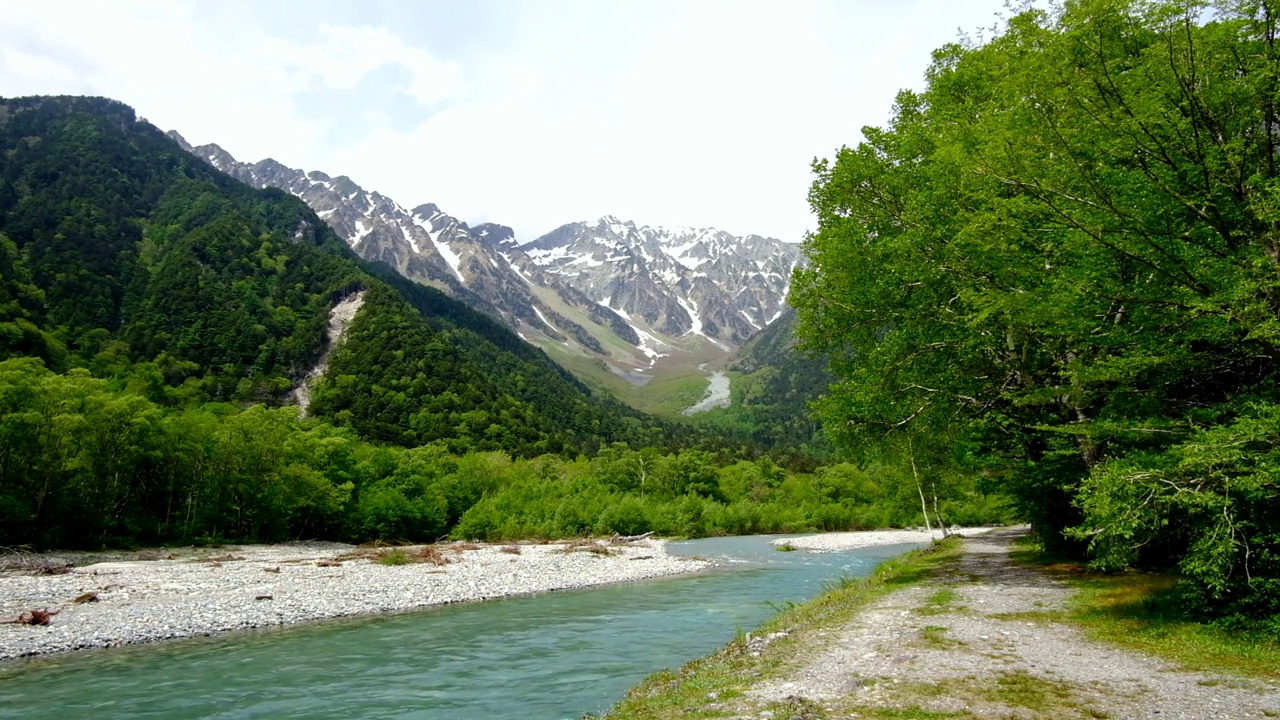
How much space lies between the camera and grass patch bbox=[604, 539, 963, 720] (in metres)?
9.53

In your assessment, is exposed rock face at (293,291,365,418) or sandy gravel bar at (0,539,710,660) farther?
exposed rock face at (293,291,365,418)

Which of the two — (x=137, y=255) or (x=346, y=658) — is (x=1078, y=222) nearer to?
(x=346, y=658)

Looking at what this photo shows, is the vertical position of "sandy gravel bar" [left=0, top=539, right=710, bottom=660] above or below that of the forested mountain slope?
below

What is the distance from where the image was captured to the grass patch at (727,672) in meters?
9.53

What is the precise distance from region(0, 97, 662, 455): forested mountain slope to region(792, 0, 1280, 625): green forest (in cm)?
11385

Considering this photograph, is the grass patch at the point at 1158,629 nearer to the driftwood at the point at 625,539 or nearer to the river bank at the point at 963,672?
the river bank at the point at 963,672

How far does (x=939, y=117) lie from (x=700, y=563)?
34924mm

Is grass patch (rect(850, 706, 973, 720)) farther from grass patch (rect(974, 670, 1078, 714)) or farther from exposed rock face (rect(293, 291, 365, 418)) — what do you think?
exposed rock face (rect(293, 291, 365, 418))

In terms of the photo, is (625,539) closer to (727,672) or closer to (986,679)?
(727,672)

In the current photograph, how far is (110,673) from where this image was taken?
1591cm

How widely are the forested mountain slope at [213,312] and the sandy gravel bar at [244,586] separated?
7909cm

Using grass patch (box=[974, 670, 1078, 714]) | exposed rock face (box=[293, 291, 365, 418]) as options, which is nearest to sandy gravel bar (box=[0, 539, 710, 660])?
grass patch (box=[974, 670, 1078, 714])

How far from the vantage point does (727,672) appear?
11656 millimetres

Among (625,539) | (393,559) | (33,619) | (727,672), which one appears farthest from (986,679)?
(625,539)
